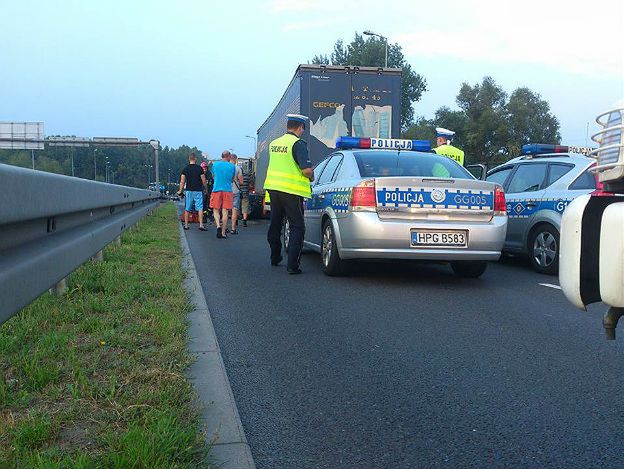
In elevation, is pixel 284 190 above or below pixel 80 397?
above

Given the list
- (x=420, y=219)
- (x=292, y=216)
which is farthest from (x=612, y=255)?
(x=292, y=216)

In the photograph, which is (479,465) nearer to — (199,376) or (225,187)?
(199,376)

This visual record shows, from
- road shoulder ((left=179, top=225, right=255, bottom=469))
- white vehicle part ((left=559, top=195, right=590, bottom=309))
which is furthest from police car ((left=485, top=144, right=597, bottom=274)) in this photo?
white vehicle part ((left=559, top=195, right=590, bottom=309))

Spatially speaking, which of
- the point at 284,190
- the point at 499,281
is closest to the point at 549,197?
the point at 499,281

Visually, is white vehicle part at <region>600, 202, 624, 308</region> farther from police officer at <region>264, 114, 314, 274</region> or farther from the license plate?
police officer at <region>264, 114, 314, 274</region>

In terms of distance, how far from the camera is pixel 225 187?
1275 centimetres

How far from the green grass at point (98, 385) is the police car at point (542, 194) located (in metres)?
4.99

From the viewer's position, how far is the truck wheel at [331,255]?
6840 millimetres

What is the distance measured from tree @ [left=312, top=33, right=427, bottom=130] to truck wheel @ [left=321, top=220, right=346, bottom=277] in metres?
55.7

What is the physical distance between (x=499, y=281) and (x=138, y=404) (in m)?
5.31

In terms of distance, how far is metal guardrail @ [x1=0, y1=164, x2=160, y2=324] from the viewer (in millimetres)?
2516

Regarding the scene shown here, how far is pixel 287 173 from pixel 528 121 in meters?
51.9

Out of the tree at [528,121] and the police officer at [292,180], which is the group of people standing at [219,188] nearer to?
the police officer at [292,180]

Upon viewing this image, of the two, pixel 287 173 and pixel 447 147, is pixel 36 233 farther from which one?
pixel 447 147
